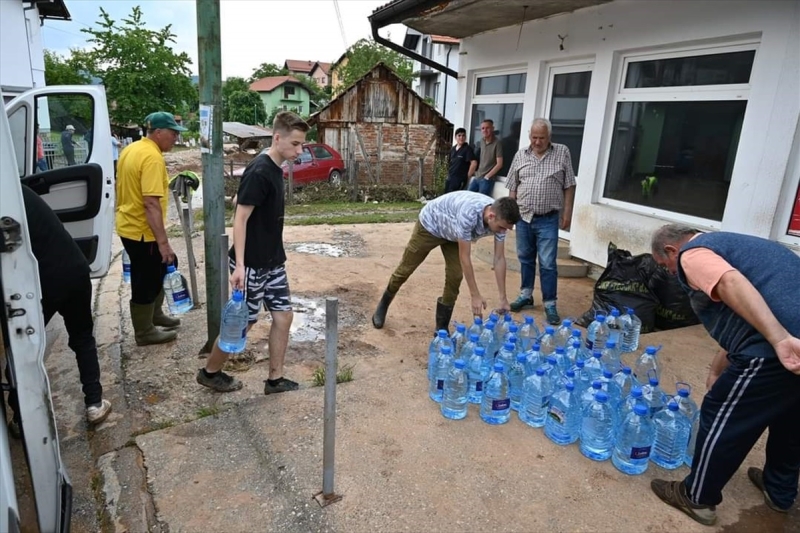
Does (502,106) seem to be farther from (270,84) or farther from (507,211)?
(270,84)

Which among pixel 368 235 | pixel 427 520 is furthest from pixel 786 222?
pixel 368 235

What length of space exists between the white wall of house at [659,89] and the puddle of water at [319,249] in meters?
3.22

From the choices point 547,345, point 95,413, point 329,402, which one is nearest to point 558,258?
point 547,345

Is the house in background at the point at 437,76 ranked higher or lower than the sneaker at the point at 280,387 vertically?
higher

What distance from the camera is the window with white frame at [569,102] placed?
6.51 metres

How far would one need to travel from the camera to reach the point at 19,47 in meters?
10.9

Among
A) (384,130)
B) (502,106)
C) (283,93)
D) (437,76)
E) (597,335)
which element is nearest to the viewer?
(597,335)

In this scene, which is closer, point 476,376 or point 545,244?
point 476,376

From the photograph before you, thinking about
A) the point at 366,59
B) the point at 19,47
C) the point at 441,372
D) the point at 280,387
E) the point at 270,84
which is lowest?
the point at 280,387

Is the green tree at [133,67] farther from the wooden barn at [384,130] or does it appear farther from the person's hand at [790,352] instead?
the person's hand at [790,352]

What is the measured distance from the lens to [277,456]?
2.75 m

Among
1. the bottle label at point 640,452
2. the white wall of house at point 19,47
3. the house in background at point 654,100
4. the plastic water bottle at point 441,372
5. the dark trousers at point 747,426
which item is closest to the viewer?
the dark trousers at point 747,426

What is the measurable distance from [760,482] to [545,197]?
290cm

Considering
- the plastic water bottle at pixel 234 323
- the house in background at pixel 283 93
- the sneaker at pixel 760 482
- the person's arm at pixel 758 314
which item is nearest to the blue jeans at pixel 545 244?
the sneaker at pixel 760 482
